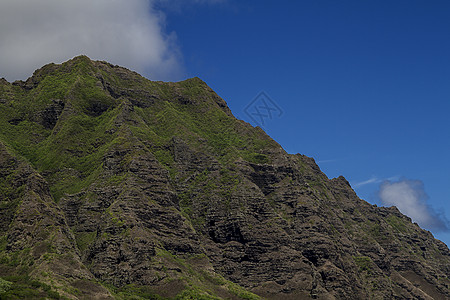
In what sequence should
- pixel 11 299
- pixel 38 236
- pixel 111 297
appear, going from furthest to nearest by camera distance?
1. pixel 38 236
2. pixel 111 297
3. pixel 11 299

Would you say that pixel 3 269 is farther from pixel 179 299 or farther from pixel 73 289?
pixel 179 299

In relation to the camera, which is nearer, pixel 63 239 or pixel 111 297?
pixel 111 297

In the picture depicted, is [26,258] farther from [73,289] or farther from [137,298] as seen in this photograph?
[137,298]

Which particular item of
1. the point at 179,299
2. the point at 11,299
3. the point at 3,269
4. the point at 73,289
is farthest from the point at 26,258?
the point at 179,299

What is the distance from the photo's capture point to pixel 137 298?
7539 inches

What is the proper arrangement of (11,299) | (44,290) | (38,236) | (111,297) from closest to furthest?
1. (11,299)
2. (44,290)
3. (111,297)
4. (38,236)

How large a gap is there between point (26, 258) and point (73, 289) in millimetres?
23375

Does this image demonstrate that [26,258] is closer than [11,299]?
No

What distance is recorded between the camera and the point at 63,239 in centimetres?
19838

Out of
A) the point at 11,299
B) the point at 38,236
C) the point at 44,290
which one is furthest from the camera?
the point at 38,236

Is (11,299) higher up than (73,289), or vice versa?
(73,289)

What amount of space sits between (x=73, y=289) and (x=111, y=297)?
12.6m

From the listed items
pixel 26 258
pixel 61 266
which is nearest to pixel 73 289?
pixel 61 266

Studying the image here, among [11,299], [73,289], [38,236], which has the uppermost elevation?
[38,236]
